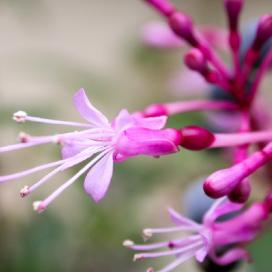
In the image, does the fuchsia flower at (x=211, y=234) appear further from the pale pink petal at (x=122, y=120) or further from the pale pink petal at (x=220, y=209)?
the pale pink petal at (x=122, y=120)

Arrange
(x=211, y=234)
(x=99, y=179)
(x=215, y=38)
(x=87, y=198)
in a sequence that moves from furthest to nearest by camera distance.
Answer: (x=87, y=198), (x=215, y=38), (x=211, y=234), (x=99, y=179)

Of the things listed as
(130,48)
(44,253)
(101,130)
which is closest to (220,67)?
(101,130)

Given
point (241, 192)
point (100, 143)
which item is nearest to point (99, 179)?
point (100, 143)

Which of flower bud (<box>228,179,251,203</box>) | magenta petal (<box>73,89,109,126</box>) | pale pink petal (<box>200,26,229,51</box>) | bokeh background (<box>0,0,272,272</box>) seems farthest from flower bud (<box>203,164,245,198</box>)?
pale pink petal (<box>200,26,229,51</box>)

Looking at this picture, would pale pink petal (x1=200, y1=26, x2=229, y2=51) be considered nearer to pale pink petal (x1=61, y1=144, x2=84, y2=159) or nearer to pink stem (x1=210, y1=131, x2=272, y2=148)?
pink stem (x1=210, y1=131, x2=272, y2=148)

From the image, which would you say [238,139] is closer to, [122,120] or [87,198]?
[122,120]

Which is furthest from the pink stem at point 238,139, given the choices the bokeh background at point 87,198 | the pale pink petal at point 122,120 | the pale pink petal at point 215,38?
the pale pink petal at point 215,38
